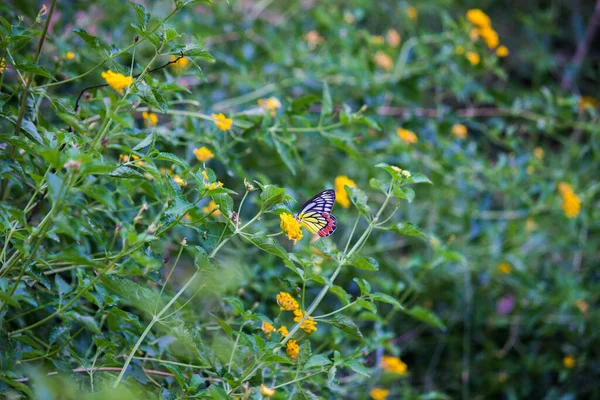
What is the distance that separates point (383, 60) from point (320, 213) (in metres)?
1.32

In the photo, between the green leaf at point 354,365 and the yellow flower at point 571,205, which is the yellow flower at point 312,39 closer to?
the yellow flower at point 571,205

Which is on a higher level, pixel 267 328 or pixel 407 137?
pixel 407 137

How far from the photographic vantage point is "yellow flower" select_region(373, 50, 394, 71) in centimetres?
221

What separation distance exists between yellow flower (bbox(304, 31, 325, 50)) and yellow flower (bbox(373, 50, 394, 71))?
0.76 ft

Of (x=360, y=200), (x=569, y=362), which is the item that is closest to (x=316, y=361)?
(x=360, y=200)

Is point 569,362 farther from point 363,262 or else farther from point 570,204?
point 363,262

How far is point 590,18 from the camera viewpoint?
10.5ft

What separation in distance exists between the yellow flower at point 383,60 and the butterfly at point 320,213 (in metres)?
1.23

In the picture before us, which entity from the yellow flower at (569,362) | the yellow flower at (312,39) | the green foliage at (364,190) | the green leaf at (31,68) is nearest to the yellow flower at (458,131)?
the green foliage at (364,190)

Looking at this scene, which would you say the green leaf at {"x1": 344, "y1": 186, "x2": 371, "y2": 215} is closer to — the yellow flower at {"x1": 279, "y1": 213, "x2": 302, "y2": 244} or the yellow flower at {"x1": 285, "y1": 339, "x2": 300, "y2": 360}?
the yellow flower at {"x1": 279, "y1": 213, "x2": 302, "y2": 244}

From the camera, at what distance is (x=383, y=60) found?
223 centimetres

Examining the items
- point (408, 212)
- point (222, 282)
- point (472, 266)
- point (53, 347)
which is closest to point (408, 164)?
point (408, 212)

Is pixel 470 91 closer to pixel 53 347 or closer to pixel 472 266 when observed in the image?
pixel 472 266

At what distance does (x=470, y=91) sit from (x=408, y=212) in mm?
517
